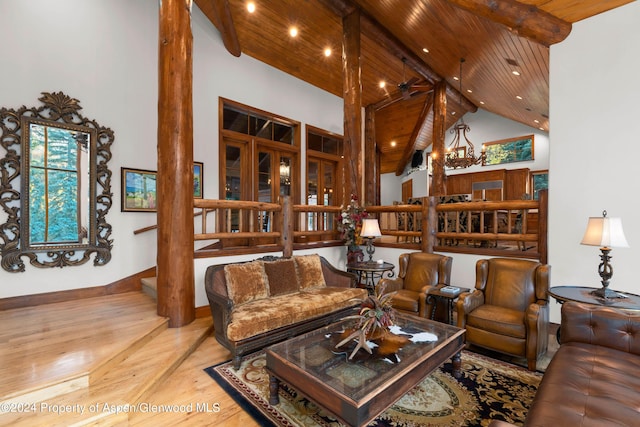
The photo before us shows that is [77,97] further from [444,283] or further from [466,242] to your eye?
[466,242]

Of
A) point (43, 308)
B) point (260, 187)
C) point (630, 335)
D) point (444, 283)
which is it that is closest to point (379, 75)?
point (260, 187)

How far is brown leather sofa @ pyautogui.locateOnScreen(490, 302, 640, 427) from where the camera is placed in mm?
1360

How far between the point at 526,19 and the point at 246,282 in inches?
182

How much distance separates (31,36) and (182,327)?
4.15 m

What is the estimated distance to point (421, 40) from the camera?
5902mm

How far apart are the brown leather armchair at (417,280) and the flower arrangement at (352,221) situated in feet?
3.47

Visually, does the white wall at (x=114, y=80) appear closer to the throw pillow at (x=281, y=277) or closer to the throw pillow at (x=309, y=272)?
the throw pillow at (x=281, y=277)

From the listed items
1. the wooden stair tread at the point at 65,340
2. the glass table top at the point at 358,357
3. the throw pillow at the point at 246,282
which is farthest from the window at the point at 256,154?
the glass table top at the point at 358,357

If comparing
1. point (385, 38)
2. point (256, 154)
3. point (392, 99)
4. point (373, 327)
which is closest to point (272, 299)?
point (373, 327)

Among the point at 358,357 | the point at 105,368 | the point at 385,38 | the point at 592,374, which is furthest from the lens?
the point at 385,38

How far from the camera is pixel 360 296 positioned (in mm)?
3865

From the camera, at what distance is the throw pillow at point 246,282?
3.31m

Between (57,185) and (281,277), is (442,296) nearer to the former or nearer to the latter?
(281,277)

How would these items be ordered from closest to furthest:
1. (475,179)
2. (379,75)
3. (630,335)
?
(630,335), (379,75), (475,179)
